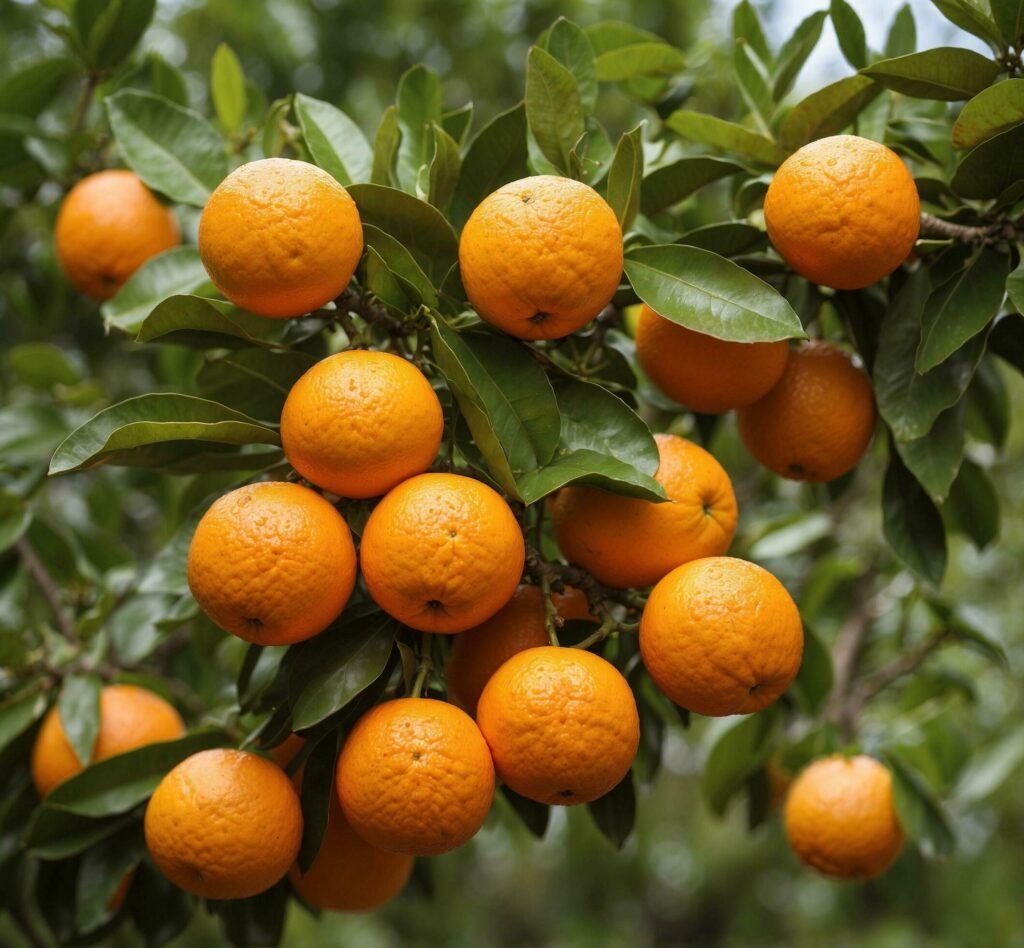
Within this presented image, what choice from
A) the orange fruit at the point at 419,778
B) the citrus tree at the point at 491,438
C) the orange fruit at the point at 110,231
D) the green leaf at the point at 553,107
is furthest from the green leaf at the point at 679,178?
the orange fruit at the point at 110,231

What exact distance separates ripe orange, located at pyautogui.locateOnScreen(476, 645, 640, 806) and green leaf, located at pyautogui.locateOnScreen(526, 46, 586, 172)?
578 mm

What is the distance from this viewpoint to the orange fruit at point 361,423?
918 millimetres

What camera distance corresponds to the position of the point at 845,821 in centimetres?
146

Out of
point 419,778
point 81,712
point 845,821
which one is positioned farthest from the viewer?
point 845,821

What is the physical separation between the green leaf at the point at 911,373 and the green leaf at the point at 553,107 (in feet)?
1.39

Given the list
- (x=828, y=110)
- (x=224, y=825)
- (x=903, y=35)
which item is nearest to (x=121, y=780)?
(x=224, y=825)

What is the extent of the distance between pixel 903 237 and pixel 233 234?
661 millimetres

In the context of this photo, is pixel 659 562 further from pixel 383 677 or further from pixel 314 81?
pixel 314 81

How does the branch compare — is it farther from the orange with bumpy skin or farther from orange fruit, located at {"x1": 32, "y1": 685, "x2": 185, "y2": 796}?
the orange with bumpy skin

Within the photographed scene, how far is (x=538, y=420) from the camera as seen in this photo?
1.02 metres

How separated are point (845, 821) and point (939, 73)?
1.00 meters

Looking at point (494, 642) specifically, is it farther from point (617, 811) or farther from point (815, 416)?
point (815, 416)

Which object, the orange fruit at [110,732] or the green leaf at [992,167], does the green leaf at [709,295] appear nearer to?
the green leaf at [992,167]

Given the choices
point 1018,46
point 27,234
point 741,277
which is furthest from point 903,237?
point 27,234
